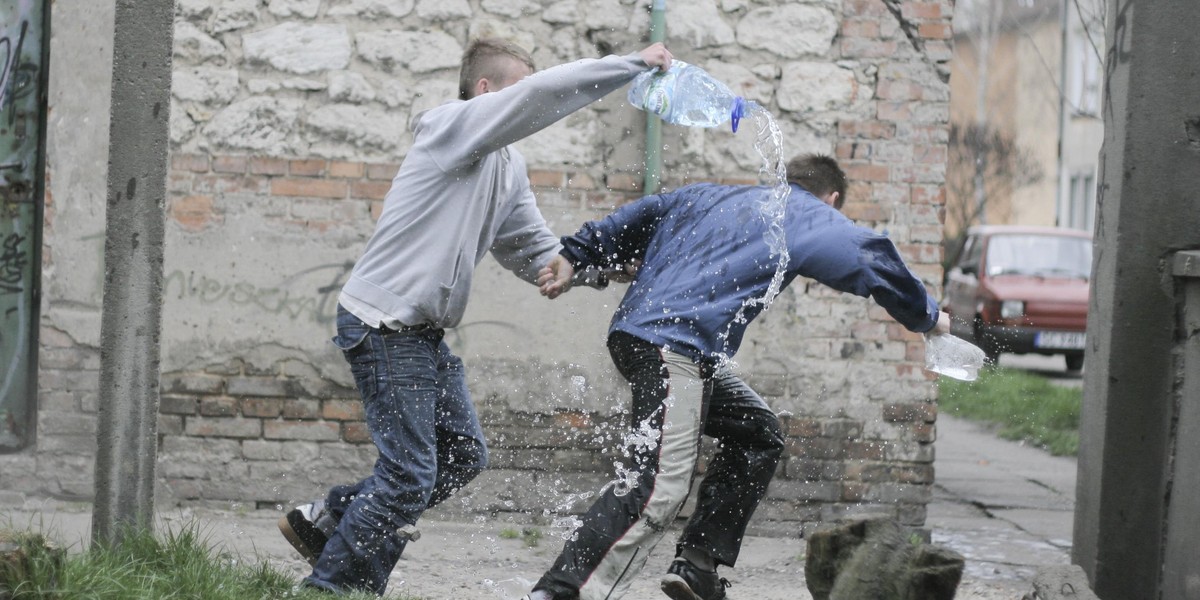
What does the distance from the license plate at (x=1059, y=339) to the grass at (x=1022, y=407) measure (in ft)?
5.78

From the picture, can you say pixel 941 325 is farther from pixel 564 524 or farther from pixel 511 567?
Answer: pixel 564 524

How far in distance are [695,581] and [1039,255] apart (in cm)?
1415

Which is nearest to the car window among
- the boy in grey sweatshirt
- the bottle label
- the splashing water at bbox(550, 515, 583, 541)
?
the splashing water at bbox(550, 515, 583, 541)

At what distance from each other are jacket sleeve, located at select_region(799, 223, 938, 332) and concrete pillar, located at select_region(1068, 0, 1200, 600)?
30.9 inches

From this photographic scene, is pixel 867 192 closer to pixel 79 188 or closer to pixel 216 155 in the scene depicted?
pixel 216 155

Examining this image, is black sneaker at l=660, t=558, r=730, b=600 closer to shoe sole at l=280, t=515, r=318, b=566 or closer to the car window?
shoe sole at l=280, t=515, r=318, b=566

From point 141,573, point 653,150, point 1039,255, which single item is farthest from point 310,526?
point 1039,255

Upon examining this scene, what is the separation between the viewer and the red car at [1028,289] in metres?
16.5

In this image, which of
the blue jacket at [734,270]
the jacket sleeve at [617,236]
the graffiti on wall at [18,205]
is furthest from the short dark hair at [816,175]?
the graffiti on wall at [18,205]

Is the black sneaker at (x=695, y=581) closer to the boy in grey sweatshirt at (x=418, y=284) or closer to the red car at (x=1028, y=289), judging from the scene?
the boy in grey sweatshirt at (x=418, y=284)

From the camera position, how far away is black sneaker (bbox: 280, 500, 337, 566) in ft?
15.1

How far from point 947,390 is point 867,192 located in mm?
7675

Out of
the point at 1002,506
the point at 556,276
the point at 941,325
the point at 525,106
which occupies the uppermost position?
the point at 525,106

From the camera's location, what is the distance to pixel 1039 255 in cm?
1781
